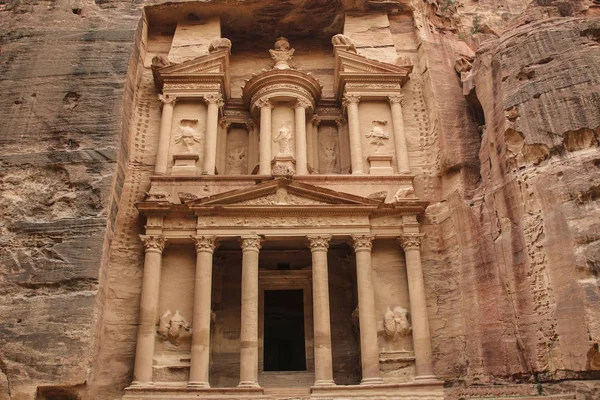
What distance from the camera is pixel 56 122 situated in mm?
13180

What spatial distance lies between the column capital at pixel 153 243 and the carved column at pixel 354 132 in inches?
197

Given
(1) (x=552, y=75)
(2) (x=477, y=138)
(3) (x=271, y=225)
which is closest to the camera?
(1) (x=552, y=75)

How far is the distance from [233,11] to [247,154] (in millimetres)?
4558

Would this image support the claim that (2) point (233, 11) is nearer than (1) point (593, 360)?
No

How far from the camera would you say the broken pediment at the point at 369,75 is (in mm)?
15523

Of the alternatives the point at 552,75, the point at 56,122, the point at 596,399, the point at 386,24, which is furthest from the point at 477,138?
the point at 56,122

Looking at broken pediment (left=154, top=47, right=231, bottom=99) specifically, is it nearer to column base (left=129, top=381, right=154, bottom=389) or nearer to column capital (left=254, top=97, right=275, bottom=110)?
column capital (left=254, top=97, right=275, bottom=110)

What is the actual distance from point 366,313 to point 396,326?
2.40 feet

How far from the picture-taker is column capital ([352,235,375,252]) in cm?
1288

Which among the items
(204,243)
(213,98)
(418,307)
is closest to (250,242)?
(204,243)

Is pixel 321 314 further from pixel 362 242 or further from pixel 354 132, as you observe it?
pixel 354 132

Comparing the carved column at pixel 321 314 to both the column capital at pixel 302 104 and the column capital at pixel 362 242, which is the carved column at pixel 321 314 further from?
the column capital at pixel 302 104

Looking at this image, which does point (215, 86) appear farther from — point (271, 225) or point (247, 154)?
point (271, 225)

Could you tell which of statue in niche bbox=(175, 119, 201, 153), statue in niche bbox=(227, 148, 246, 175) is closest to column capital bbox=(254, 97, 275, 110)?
statue in niche bbox=(227, 148, 246, 175)
